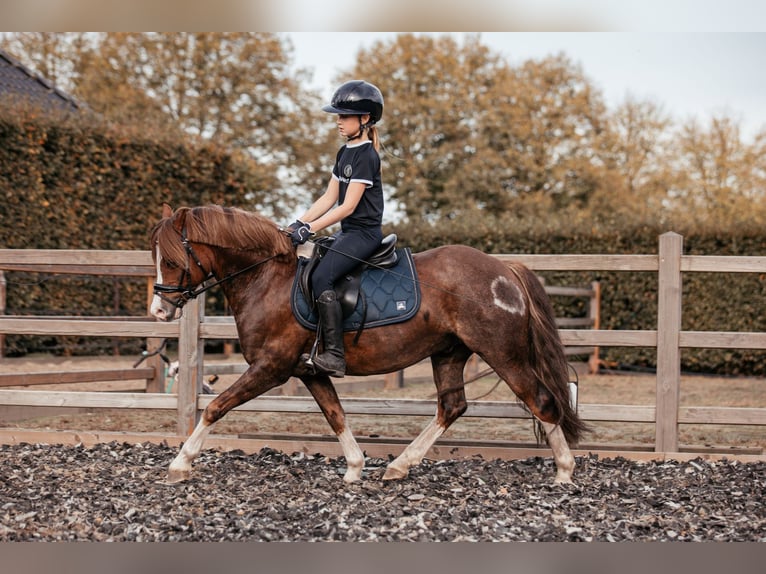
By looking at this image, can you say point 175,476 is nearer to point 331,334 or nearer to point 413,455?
point 331,334

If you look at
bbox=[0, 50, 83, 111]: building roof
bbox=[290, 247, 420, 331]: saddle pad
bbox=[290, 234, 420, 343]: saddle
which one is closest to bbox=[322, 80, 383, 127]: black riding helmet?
bbox=[290, 234, 420, 343]: saddle

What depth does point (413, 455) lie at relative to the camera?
5523 millimetres

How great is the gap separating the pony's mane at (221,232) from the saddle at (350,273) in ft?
0.80

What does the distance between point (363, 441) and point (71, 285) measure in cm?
878

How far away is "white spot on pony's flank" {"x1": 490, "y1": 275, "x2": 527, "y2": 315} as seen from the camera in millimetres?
5488

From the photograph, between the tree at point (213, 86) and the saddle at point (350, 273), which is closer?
the saddle at point (350, 273)

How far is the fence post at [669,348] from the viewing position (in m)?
6.25

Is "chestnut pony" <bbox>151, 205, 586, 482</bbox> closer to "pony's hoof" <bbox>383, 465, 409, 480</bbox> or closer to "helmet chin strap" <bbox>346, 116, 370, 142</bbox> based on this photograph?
"pony's hoof" <bbox>383, 465, 409, 480</bbox>

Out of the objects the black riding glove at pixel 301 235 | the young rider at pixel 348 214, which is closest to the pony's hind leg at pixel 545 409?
the young rider at pixel 348 214

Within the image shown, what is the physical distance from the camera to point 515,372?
5.47m

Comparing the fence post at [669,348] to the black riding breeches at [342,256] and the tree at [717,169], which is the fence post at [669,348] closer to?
the black riding breeches at [342,256]

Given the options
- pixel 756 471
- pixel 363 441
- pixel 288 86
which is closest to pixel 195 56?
pixel 288 86

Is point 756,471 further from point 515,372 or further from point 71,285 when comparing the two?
point 71,285

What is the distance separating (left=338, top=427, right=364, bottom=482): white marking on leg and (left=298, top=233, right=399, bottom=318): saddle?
0.93 metres
